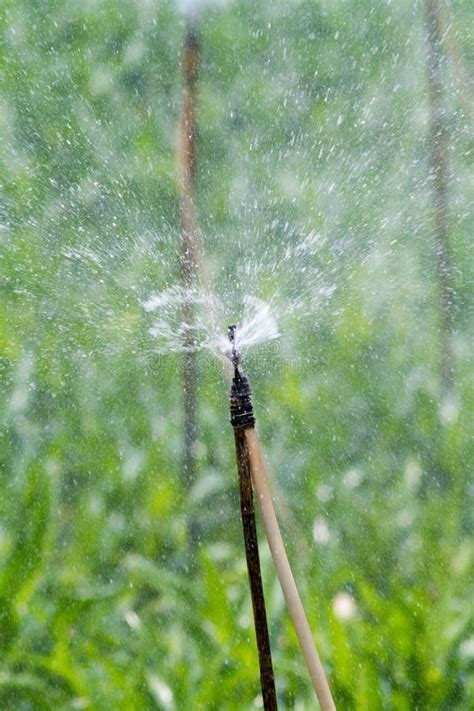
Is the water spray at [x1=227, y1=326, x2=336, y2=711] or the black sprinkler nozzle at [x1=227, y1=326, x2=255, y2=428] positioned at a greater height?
the black sprinkler nozzle at [x1=227, y1=326, x2=255, y2=428]

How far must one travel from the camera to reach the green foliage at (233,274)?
1.51 metres

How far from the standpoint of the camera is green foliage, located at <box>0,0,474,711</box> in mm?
1506

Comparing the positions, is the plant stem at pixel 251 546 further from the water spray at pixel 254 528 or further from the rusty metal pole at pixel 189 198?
the rusty metal pole at pixel 189 198

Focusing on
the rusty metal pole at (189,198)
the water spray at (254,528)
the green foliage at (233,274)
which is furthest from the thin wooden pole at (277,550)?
the rusty metal pole at (189,198)

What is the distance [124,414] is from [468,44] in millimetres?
888

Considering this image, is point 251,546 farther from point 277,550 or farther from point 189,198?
point 189,198

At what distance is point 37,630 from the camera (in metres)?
1.20

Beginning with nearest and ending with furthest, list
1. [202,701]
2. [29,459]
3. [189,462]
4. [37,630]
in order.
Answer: [202,701]
[37,630]
[29,459]
[189,462]

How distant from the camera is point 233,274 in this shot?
1.60 m

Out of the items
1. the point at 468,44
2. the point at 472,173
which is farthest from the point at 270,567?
the point at 468,44

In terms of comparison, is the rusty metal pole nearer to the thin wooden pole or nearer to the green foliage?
the green foliage

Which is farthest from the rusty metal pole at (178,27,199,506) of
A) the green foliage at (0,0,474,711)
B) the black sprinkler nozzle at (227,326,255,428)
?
the black sprinkler nozzle at (227,326,255,428)

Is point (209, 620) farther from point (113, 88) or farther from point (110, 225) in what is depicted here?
point (113, 88)

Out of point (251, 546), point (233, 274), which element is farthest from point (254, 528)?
point (233, 274)
